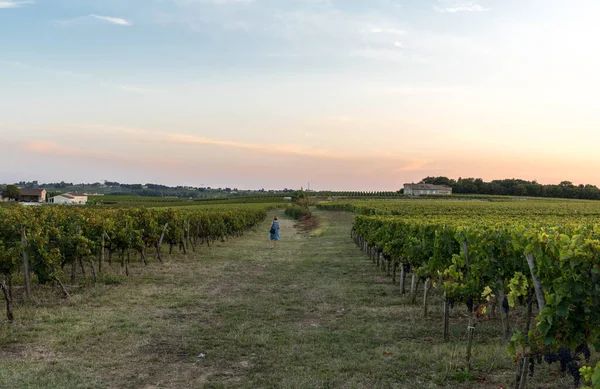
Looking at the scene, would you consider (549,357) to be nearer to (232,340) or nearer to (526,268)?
(526,268)

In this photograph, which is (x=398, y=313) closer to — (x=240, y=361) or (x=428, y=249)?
(x=428, y=249)

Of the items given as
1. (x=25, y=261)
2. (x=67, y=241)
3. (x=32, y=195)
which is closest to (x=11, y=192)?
(x=32, y=195)

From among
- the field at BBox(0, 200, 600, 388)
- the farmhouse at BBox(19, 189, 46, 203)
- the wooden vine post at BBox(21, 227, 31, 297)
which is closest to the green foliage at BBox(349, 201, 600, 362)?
the field at BBox(0, 200, 600, 388)

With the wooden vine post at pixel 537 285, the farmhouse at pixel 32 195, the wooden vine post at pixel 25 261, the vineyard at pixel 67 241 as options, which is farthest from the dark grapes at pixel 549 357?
the farmhouse at pixel 32 195

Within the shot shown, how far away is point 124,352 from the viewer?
8.04 m

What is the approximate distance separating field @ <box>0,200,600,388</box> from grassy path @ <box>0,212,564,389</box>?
28 mm

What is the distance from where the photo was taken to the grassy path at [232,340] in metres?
6.86

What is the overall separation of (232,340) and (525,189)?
131m

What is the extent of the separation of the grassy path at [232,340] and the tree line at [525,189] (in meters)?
121

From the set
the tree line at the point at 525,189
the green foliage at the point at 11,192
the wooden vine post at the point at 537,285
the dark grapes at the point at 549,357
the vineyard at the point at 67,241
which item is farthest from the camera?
the green foliage at the point at 11,192

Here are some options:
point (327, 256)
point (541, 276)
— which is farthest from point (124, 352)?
point (327, 256)

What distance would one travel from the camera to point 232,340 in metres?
8.79

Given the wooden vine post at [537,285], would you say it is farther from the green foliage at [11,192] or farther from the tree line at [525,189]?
the green foliage at [11,192]

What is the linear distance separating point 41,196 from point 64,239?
460 ft
